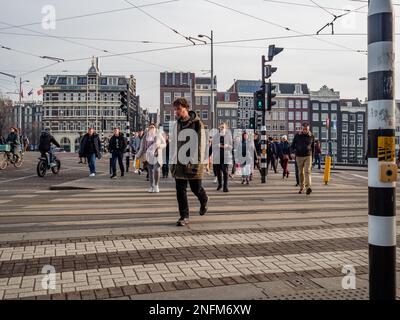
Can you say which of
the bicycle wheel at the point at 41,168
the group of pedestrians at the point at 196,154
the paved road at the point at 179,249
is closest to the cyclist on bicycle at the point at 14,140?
the bicycle wheel at the point at 41,168

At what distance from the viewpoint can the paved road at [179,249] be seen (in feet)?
12.6

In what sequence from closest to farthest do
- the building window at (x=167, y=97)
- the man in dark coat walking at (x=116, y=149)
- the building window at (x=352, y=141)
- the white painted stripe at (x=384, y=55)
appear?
1. the white painted stripe at (x=384, y=55)
2. the man in dark coat walking at (x=116, y=149)
3. the building window at (x=167, y=97)
4. the building window at (x=352, y=141)

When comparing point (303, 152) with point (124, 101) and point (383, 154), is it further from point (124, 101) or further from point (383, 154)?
point (124, 101)

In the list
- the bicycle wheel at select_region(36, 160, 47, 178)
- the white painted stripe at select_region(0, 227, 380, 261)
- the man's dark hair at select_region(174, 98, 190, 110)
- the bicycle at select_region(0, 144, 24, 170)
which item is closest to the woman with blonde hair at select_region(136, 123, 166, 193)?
the man's dark hair at select_region(174, 98, 190, 110)

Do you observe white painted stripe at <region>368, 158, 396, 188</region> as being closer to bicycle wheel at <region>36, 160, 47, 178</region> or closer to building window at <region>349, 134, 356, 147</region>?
bicycle wheel at <region>36, 160, 47, 178</region>

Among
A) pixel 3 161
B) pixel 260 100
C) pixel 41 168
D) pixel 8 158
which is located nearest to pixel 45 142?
Answer: pixel 41 168

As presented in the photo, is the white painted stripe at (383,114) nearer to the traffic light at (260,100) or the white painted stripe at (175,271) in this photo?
the white painted stripe at (175,271)

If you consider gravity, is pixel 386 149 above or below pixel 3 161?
above

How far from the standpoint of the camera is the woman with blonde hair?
11196 millimetres

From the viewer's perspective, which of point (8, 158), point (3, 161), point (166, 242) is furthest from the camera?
point (8, 158)

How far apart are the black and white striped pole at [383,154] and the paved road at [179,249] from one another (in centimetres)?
74

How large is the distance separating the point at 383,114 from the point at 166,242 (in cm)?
339

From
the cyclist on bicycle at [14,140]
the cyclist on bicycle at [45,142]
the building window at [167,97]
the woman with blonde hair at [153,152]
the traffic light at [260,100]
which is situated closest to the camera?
the woman with blonde hair at [153,152]

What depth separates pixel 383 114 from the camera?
9.77 ft
